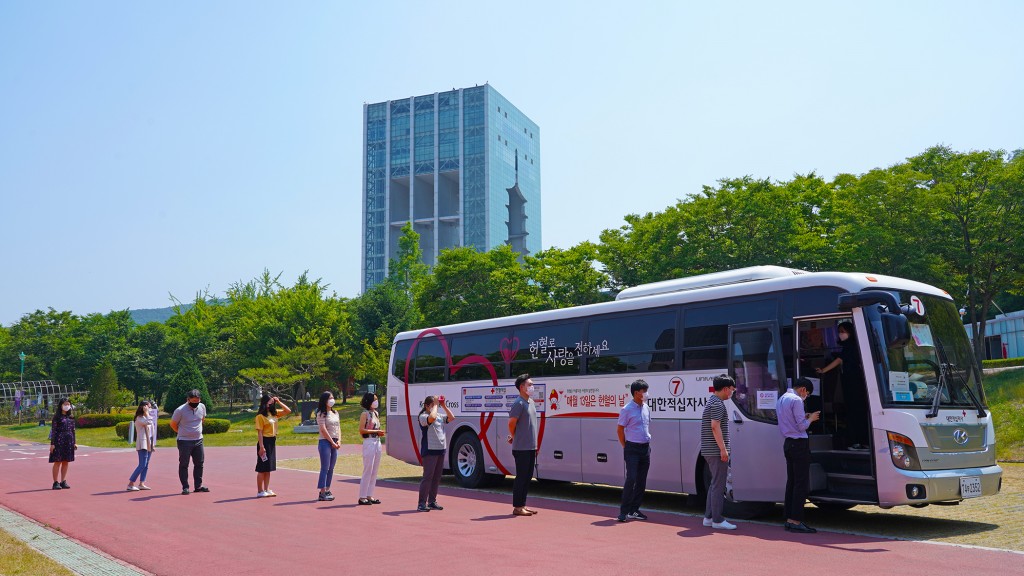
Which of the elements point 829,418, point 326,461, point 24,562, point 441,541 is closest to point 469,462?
point 326,461

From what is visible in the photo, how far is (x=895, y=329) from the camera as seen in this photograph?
33.6 feet

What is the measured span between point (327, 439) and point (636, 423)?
5539 mm

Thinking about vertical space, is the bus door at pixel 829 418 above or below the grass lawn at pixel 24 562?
above

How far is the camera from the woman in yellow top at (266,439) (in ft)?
47.4

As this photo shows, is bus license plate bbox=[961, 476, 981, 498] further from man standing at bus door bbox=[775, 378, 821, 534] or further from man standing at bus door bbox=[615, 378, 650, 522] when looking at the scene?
man standing at bus door bbox=[615, 378, 650, 522]

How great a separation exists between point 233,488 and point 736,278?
10.7 meters

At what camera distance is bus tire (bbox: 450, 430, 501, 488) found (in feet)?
54.3

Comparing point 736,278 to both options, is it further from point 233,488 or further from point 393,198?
point 393,198

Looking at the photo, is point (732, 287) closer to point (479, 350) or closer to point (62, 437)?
point (479, 350)

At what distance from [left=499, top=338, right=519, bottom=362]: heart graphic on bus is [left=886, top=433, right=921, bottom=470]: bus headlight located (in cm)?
745

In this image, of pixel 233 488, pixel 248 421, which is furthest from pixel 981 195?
pixel 248 421

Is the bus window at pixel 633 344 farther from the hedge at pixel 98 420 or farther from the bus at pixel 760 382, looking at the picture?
the hedge at pixel 98 420

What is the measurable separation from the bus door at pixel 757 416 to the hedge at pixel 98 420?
4650cm

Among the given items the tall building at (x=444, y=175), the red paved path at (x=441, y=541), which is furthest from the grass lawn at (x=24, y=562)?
the tall building at (x=444, y=175)
